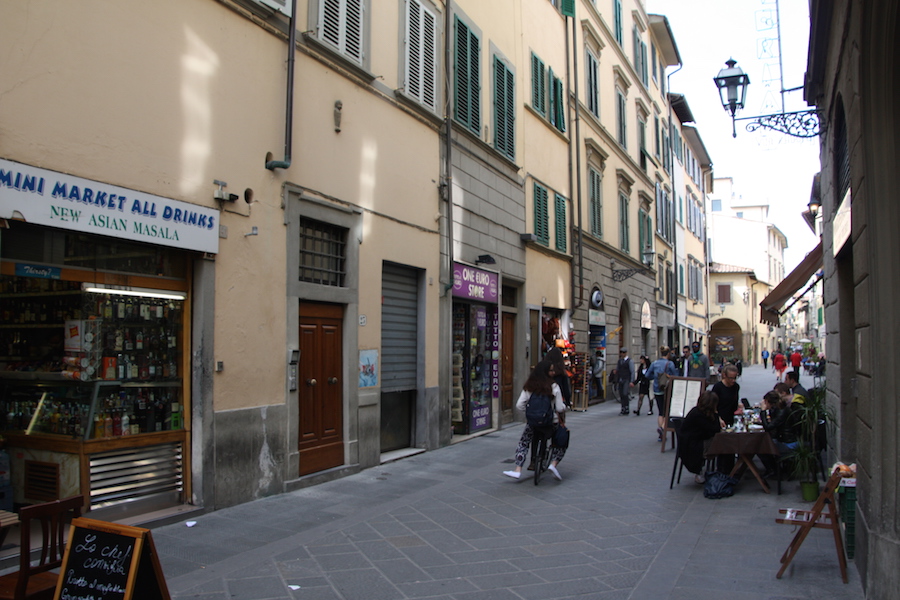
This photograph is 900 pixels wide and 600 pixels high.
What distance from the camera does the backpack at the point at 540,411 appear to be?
29.3 feet

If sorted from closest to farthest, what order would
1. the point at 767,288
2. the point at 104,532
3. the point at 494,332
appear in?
the point at 104,532 < the point at 494,332 < the point at 767,288

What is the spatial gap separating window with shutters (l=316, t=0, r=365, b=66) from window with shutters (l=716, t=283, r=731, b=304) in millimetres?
50631

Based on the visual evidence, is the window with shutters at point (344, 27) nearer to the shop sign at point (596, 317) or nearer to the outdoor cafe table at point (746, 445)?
the outdoor cafe table at point (746, 445)

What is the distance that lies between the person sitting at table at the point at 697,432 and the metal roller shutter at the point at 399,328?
406 cm

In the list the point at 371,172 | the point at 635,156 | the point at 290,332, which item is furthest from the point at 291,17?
the point at 635,156

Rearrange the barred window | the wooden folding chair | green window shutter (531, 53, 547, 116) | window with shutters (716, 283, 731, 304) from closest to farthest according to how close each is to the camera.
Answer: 1. the wooden folding chair
2. the barred window
3. green window shutter (531, 53, 547, 116)
4. window with shutters (716, 283, 731, 304)

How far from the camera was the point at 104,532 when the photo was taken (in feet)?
11.9

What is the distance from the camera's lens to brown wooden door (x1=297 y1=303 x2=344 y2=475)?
8.62 meters

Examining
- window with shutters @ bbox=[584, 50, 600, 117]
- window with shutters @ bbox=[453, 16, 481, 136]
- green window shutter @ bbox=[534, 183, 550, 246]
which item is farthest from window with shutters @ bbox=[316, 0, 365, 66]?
window with shutters @ bbox=[584, 50, 600, 117]

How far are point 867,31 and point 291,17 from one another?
5712mm

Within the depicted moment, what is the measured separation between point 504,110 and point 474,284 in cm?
396

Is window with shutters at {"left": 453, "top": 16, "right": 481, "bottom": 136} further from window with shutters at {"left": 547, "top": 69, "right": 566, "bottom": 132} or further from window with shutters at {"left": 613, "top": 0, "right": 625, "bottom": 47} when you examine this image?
window with shutters at {"left": 613, "top": 0, "right": 625, "bottom": 47}

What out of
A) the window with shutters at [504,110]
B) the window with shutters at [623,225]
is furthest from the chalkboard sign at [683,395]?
the window with shutters at [623,225]

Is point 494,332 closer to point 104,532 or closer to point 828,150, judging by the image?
point 828,150
